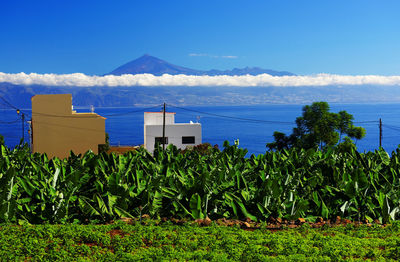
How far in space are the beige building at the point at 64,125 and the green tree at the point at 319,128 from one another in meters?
18.9

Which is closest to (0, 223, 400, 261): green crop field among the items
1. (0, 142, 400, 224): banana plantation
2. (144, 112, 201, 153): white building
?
(0, 142, 400, 224): banana plantation

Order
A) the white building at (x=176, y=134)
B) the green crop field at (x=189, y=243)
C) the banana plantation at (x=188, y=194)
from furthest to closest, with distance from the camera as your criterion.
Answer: the white building at (x=176, y=134)
the banana plantation at (x=188, y=194)
the green crop field at (x=189, y=243)

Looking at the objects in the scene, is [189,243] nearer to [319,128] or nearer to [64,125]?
[64,125]

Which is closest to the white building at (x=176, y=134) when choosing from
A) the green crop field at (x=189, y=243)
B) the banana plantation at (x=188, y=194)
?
the banana plantation at (x=188, y=194)

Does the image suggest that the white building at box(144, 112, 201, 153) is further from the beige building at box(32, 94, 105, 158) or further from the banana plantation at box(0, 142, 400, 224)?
the banana plantation at box(0, 142, 400, 224)

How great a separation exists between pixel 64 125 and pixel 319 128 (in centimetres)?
2614

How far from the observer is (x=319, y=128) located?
4638cm

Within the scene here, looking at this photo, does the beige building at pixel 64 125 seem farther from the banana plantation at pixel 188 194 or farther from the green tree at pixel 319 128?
the banana plantation at pixel 188 194

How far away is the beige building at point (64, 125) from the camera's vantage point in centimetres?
4191

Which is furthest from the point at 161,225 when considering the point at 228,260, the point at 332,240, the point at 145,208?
the point at 332,240

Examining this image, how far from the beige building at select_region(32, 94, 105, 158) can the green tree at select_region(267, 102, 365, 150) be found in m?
18.9

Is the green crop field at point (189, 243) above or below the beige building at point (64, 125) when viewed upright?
above

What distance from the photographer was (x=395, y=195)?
6.54 m

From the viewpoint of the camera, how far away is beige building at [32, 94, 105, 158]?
41906 mm
